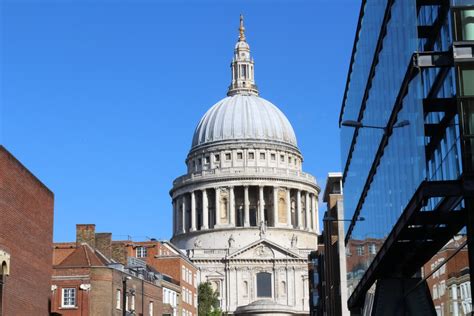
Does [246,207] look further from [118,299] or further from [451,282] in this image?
[451,282]

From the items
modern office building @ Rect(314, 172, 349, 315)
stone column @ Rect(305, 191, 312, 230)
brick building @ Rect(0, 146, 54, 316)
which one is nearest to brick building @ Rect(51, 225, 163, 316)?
modern office building @ Rect(314, 172, 349, 315)

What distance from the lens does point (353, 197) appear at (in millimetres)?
49750

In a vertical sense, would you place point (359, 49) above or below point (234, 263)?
below

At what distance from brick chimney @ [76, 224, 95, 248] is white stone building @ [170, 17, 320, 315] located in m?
77.2

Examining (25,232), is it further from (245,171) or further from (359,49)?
(245,171)

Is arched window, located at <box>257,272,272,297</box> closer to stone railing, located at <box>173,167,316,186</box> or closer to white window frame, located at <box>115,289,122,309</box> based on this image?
stone railing, located at <box>173,167,316,186</box>

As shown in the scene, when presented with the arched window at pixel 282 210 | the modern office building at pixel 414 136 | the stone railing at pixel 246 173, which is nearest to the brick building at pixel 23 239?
the modern office building at pixel 414 136

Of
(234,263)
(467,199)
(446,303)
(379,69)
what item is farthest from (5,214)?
(234,263)

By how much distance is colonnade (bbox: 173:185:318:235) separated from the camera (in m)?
166

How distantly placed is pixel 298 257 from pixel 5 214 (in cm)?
12132

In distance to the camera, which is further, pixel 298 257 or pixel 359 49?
pixel 298 257

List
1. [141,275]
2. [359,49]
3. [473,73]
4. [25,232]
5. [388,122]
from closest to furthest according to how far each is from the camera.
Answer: [473,73]
[388,122]
[25,232]
[359,49]
[141,275]

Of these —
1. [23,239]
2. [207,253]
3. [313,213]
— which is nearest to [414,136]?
[23,239]

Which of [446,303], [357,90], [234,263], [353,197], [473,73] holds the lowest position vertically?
[446,303]
